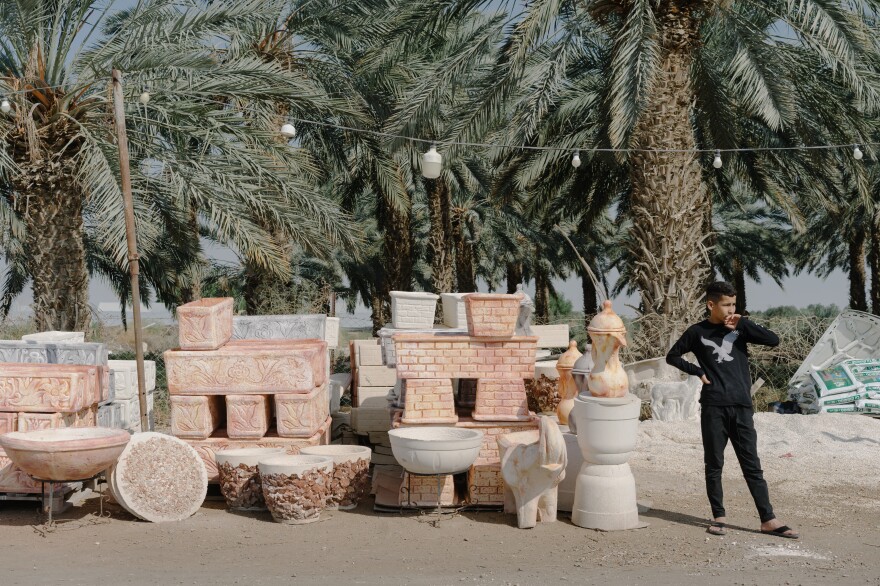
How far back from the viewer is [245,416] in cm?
682

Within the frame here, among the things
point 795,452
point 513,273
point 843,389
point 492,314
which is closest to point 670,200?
point 843,389

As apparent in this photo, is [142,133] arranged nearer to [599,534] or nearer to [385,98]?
[385,98]

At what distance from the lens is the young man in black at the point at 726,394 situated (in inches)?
224

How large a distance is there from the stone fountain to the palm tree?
523 cm

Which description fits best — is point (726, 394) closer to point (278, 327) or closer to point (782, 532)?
point (782, 532)

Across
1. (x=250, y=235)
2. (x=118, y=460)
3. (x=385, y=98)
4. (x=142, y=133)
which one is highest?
(x=385, y=98)

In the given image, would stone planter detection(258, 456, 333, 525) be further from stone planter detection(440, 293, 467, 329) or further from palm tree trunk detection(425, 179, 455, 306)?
palm tree trunk detection(425, 179, 455, 306)

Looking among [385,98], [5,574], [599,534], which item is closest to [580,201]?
[385,98]

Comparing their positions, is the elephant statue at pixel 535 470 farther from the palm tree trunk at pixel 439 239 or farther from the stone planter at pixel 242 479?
the palm tree trunk at pixel 439 239

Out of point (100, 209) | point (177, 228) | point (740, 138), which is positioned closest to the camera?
point (100, 209)

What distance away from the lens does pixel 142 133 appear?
35.9ft

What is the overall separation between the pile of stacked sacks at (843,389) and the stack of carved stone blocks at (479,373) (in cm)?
566

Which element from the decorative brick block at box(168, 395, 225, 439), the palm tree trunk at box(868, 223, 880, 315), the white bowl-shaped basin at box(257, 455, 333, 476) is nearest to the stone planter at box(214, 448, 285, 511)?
the white bowl-shaped basin at box(257, 455, 333, 476)

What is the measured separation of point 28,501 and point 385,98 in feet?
27.5
